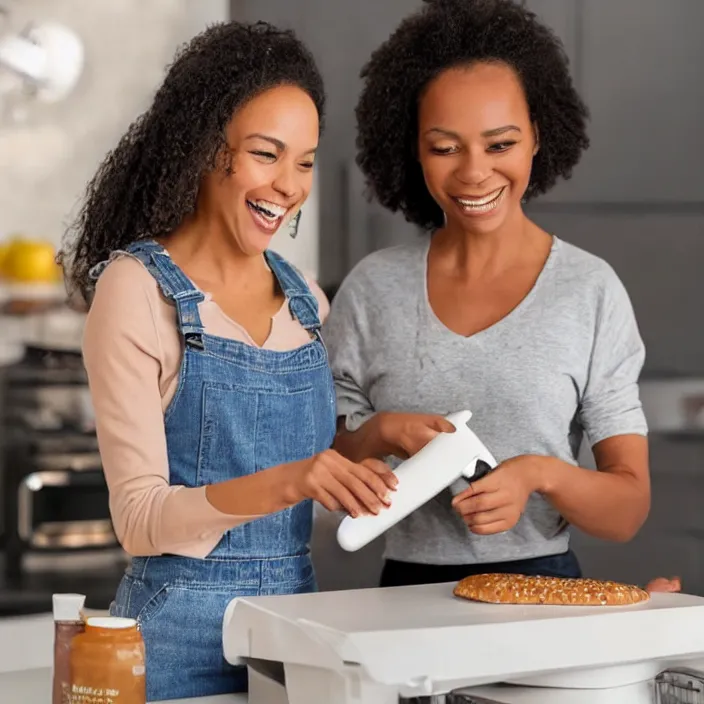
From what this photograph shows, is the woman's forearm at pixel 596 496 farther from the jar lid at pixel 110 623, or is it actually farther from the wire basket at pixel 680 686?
the jar lid at pixel 110 623

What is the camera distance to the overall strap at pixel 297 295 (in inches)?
53.0

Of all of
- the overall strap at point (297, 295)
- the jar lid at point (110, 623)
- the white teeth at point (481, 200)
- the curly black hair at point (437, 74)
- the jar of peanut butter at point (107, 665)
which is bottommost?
the jar of peanut butter at point (107, 665)

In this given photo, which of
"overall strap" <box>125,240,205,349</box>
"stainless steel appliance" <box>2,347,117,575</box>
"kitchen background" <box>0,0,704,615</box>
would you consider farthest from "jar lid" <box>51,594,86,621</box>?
"stainless steel appliance" <box>2,347,117,575</box>

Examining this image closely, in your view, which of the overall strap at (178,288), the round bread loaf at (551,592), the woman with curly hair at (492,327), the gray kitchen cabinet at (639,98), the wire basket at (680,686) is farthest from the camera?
the gray kitchen cabinet at (639,98)

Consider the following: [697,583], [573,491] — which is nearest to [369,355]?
[573,491]

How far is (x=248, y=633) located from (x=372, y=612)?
0.11 m

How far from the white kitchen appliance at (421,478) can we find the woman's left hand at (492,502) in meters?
0.10

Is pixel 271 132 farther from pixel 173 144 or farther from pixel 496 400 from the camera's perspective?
pixel 496 400

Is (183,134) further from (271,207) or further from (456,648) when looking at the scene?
(456,648)

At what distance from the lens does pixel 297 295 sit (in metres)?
1.36

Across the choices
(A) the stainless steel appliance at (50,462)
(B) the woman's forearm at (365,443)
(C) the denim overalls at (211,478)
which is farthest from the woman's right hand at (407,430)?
(A) the stainless steel appliance at (50,462)

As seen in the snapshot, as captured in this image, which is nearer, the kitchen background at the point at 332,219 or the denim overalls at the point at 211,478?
the denim overalls at the point at 211,478

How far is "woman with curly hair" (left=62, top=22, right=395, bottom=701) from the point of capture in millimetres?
1165

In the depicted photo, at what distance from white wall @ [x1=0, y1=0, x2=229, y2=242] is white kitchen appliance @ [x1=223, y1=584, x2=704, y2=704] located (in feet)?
4.88
